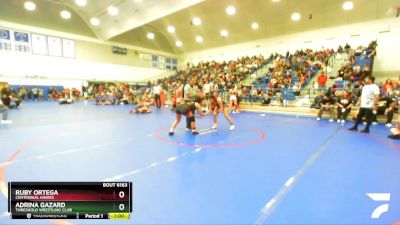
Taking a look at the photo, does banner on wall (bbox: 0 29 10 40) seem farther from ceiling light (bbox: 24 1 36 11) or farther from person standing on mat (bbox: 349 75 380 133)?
person standing on mat (bbox: 349 75 380 133)

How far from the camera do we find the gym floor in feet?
8.51

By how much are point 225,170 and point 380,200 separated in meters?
2.08

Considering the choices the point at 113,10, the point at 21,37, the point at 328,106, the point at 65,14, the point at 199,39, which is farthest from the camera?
the point at 199,39

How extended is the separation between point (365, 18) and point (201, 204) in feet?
67.4

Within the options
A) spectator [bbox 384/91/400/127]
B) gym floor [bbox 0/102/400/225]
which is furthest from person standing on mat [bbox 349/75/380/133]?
spectator [bbox 384/91/400/127]

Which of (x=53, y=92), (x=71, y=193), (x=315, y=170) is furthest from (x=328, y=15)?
(x=53, y=92)

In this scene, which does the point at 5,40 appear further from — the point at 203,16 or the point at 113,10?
the point at 203,16

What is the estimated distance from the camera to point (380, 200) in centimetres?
285

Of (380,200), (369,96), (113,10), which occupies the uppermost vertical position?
(113,10)

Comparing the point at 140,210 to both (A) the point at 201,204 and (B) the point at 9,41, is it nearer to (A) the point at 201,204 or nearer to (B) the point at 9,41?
(A) the point at 201,204

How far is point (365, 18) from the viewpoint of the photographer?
17.1 meters

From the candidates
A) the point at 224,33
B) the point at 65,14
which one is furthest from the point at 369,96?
the point at 65,14

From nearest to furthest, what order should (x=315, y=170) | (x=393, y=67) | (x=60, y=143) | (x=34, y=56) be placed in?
(x=315, y=170) < (x=60, y=143) < (x=393, y=67) < (x=34, y=56)
